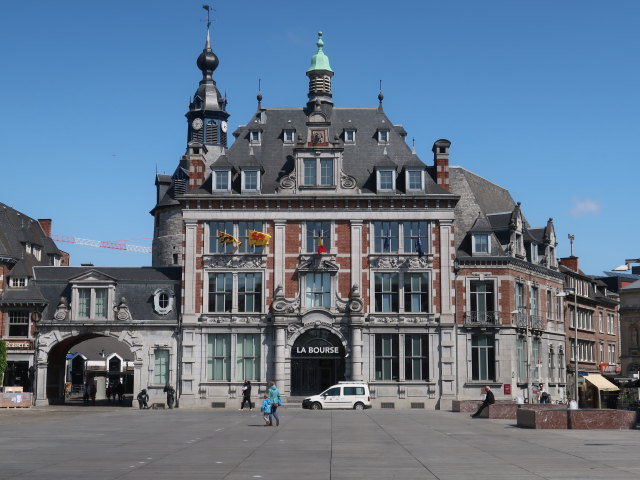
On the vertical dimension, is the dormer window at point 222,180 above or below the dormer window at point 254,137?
below

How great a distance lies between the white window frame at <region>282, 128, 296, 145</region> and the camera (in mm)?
71812

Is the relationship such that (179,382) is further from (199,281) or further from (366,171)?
(366,171)

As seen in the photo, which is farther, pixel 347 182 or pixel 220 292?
pixel 347 182

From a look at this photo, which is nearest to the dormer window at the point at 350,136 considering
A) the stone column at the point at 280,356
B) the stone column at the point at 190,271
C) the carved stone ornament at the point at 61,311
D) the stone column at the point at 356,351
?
the stone column at the point at 190,271

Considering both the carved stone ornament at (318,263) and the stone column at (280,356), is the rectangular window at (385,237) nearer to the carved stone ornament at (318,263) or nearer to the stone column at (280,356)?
the carved stone ornament at (318,263)

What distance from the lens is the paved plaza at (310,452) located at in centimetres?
2219

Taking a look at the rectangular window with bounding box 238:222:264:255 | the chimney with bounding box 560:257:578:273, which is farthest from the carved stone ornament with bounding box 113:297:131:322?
the chimney with bounding box 560:257:578:273

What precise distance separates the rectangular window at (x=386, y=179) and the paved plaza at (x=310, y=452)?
2778cm

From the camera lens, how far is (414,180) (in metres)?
68.6

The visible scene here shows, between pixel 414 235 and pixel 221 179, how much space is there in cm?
1435

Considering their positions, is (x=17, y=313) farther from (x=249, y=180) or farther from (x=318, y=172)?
(x=318, y=172)

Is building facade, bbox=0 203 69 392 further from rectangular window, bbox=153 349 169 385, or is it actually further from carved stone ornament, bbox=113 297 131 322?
rectangular window, bbox=153 349 169 385

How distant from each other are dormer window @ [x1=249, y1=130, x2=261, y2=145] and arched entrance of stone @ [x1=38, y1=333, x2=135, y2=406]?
17813 mm

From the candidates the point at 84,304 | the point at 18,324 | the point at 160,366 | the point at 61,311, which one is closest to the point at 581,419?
the point at 160,366
